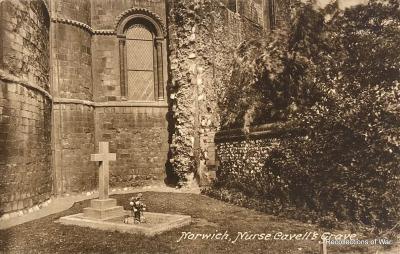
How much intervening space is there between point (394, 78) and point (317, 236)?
11.6 ft

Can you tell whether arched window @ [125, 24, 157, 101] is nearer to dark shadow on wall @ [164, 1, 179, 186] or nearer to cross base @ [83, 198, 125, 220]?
dark shadow on wall @ [164, 1, 179, 186]

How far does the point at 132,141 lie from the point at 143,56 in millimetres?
3235

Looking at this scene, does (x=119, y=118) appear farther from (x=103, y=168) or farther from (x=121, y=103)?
(x=103, y=168)

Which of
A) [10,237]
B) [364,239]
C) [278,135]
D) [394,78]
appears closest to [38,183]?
[10,237]

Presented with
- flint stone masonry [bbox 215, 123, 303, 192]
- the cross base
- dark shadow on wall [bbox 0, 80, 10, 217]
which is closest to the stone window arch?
flint stone masonry [bbox 215, 123, 303, 192]

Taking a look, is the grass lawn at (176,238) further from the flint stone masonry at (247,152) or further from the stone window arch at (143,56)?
the stone window arch at (143,56)

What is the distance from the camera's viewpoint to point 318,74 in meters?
9.58

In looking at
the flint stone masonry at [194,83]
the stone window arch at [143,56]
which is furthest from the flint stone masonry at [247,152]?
the stone window arch at [143,56]

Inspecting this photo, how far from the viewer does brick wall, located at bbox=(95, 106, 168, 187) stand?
14.9 meters

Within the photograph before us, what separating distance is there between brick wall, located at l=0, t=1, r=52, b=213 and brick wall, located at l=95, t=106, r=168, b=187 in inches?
97.4

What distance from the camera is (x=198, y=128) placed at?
14344mm

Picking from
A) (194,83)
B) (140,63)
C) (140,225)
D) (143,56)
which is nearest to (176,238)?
(140,225)

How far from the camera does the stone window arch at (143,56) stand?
50.4 feet

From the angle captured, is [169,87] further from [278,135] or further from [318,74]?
[318,74]
